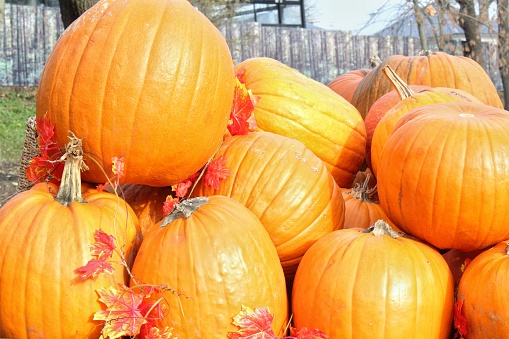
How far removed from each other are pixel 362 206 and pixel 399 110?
17.0 inches

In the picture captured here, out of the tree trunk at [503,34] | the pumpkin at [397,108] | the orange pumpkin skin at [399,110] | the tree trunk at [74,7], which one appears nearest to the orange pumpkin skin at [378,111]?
the pumpkin at [397,108]

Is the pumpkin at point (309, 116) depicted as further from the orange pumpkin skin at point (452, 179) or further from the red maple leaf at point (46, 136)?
the red maple leaf at point (46, 136)

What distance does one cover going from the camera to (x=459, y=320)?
5.79 ft

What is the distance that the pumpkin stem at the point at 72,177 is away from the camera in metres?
1.78

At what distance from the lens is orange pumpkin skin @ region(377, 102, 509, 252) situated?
177 cm

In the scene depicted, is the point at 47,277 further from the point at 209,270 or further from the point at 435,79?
the point at 435,79

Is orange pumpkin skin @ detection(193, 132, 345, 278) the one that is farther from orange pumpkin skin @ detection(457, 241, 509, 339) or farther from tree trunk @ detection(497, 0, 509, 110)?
tree trunk @ detection(497, 0, 509, 110)

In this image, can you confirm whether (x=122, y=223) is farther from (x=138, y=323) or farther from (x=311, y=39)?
(x=311, y=39)

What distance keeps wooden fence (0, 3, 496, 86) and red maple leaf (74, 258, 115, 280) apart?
13.4 meters

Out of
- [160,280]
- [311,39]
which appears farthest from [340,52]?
[160,280]

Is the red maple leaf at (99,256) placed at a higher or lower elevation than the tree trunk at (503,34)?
lower

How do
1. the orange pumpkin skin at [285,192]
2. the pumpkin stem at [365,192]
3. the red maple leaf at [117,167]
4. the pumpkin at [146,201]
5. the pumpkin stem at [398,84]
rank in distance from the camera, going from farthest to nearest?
the pumpkin stem at [398,84]
the pumpkin stem at [365,192]
the pumpkin at [146,201]
the orange pumpkin skin at [285,192]
the red maple leaf at [117,167]

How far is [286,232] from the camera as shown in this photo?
206cm

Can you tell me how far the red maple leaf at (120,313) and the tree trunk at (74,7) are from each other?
4.36 metres
